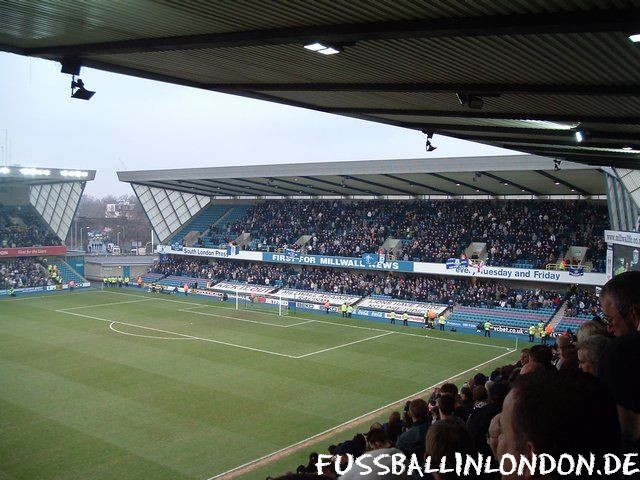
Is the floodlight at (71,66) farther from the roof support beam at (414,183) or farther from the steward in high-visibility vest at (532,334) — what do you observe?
the roof support beam at (414,183)

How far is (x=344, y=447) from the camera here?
8.76 meters

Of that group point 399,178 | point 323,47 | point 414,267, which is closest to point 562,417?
point 323,47

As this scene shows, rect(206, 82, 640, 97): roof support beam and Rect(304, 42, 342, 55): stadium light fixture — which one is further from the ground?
Rect(206, 82, 640, 97): roof support beam

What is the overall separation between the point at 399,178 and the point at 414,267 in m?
6.39

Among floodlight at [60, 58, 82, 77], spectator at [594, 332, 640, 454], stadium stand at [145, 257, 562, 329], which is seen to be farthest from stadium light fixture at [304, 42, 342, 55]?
stadium stand at [145, 257, 562, 329]

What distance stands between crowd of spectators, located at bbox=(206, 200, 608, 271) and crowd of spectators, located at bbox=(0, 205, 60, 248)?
17574 mm

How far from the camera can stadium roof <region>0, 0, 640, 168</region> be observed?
5773 mm

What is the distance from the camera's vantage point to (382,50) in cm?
757

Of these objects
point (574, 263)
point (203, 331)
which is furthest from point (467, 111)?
point (574, 263)

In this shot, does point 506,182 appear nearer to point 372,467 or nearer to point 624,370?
point 624,370

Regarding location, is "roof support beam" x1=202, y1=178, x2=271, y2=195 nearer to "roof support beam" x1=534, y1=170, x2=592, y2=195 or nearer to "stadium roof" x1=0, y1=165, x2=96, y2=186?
"stadium roof" x1=0, y1=165, x2=96, y2=186

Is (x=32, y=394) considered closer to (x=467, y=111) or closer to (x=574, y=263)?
(x=467, y=111)

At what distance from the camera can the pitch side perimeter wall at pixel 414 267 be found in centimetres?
3312

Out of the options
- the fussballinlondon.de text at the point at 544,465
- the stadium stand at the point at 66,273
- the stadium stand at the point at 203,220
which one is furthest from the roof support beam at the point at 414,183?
the fussballinlondon.de text at the point at 544,465
